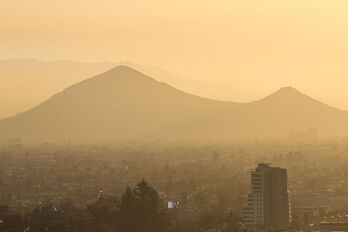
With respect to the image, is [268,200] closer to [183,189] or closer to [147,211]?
[147,211]

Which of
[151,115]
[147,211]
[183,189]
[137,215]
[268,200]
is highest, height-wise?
[151,115]

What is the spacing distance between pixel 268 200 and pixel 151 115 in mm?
136349

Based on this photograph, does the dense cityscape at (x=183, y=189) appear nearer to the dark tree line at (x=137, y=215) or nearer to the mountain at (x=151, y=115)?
the dark tree line at (x=137, y=215)

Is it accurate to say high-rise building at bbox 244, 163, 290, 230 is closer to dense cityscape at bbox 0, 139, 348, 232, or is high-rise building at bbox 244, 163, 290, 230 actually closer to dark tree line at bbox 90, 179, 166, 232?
dense cityscape at bbox 0, 139, 348, 232

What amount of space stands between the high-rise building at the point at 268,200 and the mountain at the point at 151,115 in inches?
4652

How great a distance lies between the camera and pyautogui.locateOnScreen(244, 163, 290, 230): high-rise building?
36.1 metres

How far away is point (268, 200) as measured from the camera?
37344 millimetres

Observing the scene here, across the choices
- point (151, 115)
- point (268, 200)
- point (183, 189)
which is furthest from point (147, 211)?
point (151, 115)

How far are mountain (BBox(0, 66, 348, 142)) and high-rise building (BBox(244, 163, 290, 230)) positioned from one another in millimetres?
118169

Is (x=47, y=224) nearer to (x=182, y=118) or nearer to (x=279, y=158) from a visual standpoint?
(x=279, y=158)

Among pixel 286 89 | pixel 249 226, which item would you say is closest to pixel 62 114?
pixel 286 89

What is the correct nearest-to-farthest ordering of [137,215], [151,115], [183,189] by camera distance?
[137,215] < [183,189] < [151,115]

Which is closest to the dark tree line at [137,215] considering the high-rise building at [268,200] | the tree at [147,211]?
the tree at [147,211]

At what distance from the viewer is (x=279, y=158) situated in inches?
3066
